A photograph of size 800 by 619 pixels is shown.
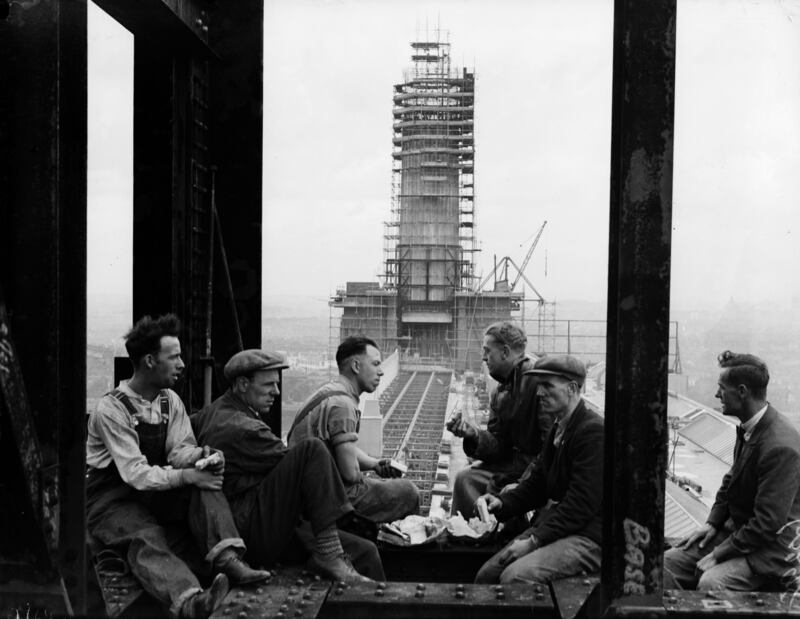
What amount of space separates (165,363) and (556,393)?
2.18 metres

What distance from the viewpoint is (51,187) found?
3090mm

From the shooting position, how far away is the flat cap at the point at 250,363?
4926 mm

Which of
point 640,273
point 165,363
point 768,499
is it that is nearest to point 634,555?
point 640,273

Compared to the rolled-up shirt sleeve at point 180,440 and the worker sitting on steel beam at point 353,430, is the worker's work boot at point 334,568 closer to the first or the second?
the worker sitting on steel beam at point 353,430

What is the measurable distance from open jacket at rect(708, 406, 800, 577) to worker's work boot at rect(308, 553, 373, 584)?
2.04 metres

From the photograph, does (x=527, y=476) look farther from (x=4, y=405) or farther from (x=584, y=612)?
(x=4, y=405)

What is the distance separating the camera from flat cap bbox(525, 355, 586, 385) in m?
5.04

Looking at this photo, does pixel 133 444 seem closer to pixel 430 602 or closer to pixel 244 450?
pixel 244 450

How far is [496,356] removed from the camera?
674 cm

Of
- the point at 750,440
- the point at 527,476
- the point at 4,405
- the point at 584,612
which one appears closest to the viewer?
the point at 4,405

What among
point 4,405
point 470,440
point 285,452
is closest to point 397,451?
point 470,440

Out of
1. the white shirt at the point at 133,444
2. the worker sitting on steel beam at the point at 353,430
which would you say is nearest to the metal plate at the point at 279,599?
the white shirt at the point at 133,444

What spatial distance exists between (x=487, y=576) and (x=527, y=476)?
31.9 inches

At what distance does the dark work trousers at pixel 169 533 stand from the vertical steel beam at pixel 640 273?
2190 millimetres
